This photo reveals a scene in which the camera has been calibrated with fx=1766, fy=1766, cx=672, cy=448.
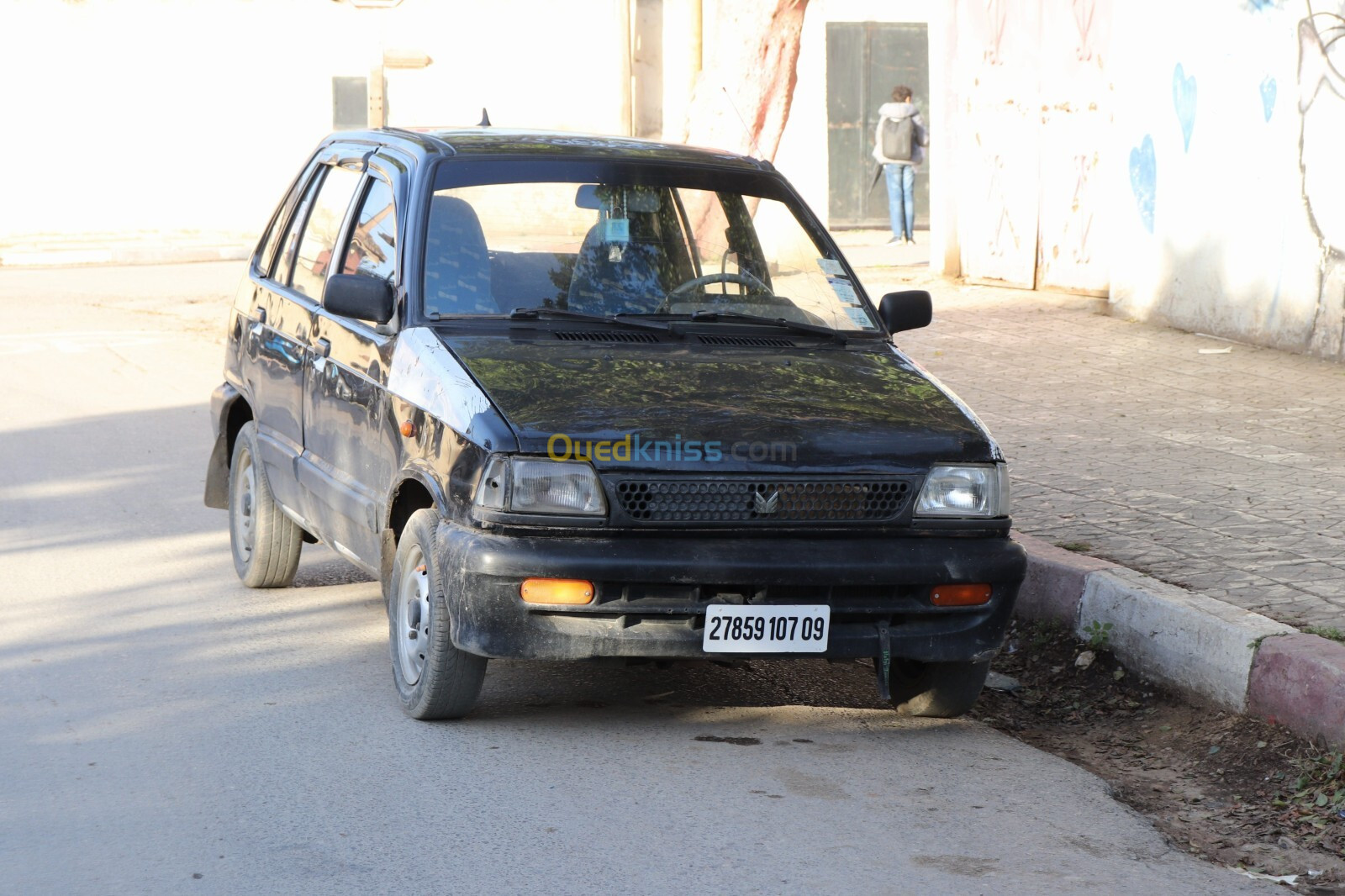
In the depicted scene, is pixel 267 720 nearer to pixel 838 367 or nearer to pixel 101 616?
pixel 101 616

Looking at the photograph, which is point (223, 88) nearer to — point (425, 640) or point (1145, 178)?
point (1145, 178)

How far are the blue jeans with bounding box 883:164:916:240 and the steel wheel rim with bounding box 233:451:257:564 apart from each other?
15647 millimetres

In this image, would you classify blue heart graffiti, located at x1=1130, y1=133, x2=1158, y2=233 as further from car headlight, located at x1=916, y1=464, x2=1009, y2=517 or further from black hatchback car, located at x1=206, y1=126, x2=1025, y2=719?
car headlight, located at x1=916, y1=464, x2=1009, y2=517

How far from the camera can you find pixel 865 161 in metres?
25.9

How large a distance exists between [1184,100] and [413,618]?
9.36m

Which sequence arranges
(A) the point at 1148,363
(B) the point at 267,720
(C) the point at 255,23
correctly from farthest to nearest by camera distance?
(C) the point at 255,23
(A) the point at 1148,363
(B) the point at 267,720

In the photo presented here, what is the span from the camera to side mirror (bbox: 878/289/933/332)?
20.2 feet

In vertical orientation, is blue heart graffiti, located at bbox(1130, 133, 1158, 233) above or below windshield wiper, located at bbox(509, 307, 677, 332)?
above

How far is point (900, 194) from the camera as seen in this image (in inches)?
869

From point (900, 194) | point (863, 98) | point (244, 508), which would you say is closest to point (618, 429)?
point (244, 508)

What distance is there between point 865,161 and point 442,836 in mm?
22369

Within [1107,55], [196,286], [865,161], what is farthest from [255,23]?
[1107,55]

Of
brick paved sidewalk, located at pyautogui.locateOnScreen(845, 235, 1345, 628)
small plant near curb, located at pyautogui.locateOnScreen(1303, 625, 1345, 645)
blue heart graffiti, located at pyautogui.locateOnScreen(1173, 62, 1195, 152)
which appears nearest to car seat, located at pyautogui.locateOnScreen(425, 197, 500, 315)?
brick paved sidewalk, located at pyautogui.locateOnScreen(845, 235, 1345, 628)

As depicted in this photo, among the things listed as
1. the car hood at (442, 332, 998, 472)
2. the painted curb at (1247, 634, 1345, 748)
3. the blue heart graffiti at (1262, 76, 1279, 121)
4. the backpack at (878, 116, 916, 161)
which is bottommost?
the painted curb at (1247, 634, 1345, 748)
